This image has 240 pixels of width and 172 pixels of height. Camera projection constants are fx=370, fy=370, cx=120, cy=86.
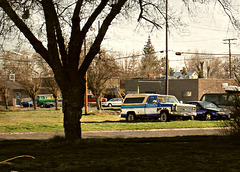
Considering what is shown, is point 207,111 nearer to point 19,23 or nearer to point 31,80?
point 19,23

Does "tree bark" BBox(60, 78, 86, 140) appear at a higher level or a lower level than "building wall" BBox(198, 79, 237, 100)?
lower

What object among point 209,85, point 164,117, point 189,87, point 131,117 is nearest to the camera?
point 164,117

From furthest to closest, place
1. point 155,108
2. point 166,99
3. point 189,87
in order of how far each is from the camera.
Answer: point 189,87
point 166,99
point 155,108

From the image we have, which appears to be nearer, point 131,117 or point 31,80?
point 131,117

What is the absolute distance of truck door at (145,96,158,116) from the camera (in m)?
25.8

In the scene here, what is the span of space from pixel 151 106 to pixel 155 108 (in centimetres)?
36

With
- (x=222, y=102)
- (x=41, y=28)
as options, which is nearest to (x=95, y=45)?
(x=41, y=28)

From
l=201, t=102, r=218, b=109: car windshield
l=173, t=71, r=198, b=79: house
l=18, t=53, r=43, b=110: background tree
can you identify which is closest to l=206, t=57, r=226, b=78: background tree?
l=173, t=71, r=198, b=79: house

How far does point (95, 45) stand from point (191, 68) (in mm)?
97246

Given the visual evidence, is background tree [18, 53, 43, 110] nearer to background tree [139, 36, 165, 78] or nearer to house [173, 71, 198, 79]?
house [173, 71, 198, 79]

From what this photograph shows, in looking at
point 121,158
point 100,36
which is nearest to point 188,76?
point 100,36

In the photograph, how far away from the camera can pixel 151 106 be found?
26.0m

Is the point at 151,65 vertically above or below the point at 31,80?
above

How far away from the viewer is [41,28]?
40.2ft
